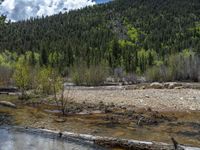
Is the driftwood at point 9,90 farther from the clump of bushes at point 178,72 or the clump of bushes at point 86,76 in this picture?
the clump of bushes at point 178,72

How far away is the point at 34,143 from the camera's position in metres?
21.8

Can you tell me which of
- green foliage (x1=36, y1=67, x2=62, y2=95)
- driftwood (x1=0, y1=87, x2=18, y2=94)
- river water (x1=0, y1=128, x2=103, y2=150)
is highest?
green foliage (x1=36, y1=67, x2=62, y2=95)

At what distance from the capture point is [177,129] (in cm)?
2744

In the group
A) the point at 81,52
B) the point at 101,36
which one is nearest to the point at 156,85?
the point at 81,52

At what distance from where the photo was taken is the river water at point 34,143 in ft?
67.9

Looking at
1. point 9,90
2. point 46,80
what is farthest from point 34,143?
point 9,90

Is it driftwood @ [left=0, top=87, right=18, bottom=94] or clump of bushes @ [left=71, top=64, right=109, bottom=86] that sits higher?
clump of bushes @ [left=71, top=64, right=109, bottom=86]

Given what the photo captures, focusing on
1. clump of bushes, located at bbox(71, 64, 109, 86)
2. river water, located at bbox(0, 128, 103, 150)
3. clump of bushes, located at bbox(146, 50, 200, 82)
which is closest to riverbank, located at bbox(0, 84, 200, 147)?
river water, located at bbox(0, 128, 103, 150)

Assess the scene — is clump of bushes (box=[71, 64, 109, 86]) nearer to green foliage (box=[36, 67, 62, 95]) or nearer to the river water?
green foliage (box=[36, 67, 62, 95])

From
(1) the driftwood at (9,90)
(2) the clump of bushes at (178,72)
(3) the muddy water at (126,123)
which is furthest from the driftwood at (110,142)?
(2) the clump of bushes at (178,72)

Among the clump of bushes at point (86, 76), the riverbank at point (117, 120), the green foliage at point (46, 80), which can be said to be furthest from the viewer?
the clump of bushes at point (86, 76)

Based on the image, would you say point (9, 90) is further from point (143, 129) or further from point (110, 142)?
point (110, 142)

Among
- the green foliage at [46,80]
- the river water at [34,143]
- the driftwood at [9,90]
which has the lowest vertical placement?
the river water at [34,143]

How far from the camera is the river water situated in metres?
20.7
